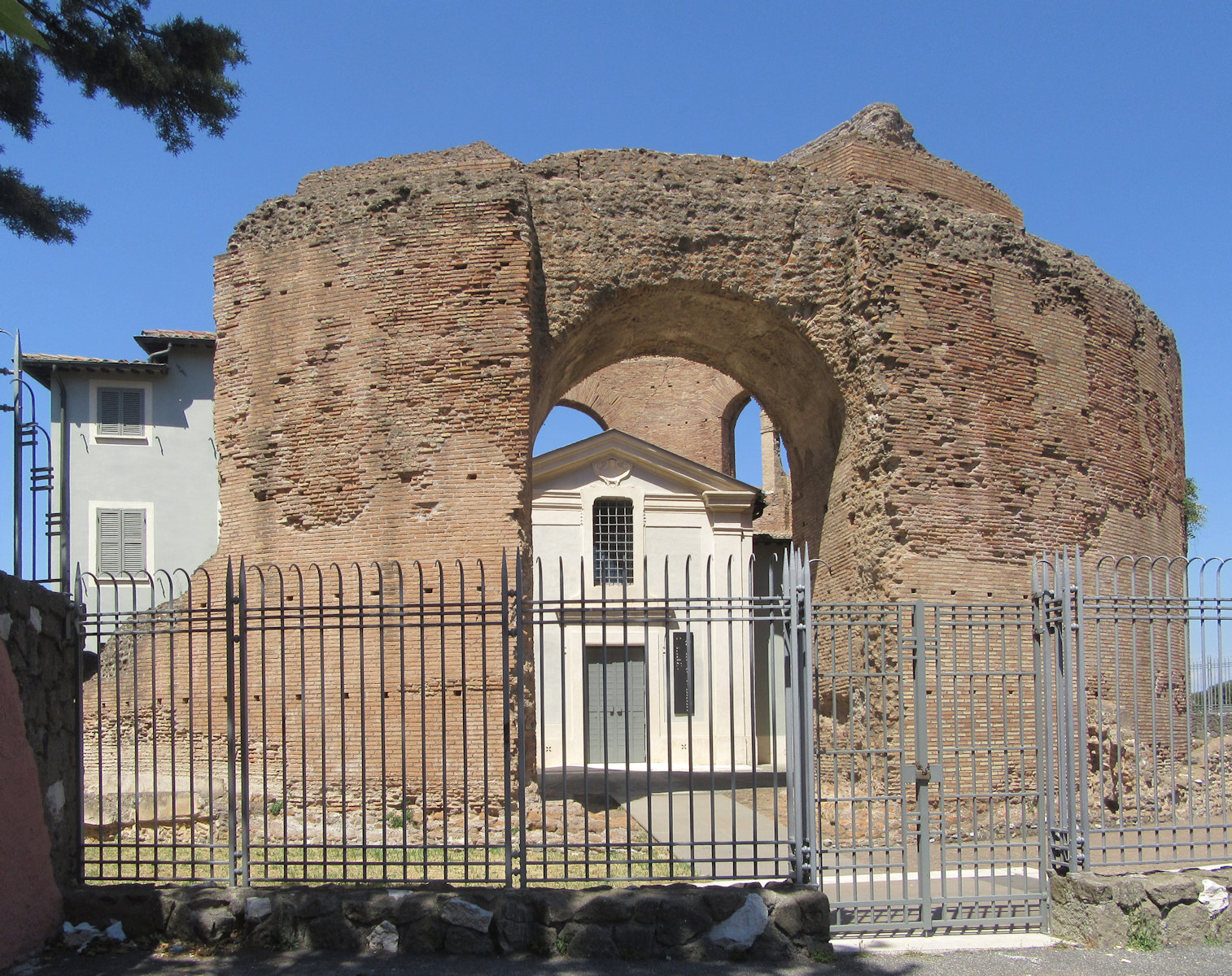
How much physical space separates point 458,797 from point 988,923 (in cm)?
432

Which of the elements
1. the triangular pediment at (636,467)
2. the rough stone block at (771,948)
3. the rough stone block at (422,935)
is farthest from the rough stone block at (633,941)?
the triangular pediment at (636,467)

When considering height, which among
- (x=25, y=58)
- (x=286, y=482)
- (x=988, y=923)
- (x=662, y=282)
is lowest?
(x=988, y=923)

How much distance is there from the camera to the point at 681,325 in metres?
11.9

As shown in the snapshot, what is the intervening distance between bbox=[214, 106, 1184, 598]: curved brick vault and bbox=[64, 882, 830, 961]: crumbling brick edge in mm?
4218

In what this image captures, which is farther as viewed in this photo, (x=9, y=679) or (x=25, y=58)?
(x=25, y=58)

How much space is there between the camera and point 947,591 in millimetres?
10117

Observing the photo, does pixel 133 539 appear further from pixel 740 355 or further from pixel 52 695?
pixel 52 695

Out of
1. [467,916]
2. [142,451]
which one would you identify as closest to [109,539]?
[142,451]

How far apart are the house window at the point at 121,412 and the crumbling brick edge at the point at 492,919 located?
47.5ft

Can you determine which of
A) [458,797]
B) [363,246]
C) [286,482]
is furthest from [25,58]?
[458,797]

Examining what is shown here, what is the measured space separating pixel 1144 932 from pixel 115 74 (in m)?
9.00

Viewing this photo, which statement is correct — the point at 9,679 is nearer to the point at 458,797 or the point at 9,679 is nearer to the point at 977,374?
the point at 458,797

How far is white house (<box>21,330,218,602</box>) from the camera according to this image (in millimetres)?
18625

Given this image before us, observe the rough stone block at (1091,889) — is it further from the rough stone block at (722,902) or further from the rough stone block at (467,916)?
the rough stone block at (467,916)
